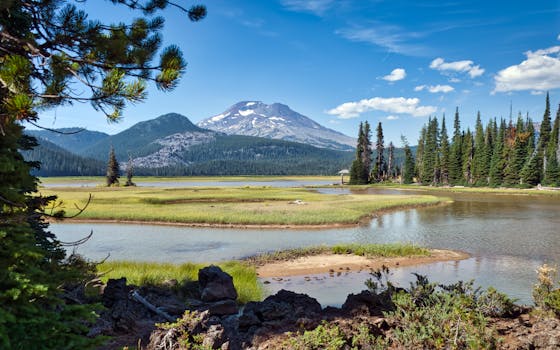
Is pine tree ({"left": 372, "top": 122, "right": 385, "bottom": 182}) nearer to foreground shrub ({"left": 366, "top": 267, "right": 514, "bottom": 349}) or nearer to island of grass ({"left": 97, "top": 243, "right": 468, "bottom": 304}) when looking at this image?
island of grass ({"left": 97, "top": 243, "right": 468, "bottom": 304})

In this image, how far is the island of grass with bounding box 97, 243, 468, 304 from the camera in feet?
52.8

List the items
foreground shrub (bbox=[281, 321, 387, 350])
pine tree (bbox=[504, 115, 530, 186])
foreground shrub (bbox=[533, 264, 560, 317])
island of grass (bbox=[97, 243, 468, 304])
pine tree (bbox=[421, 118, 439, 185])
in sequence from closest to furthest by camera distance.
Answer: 1. foreground shrub (bbox=[281, 321, 387, 350])
2. foreground shrub (bbox=[533, 264, 560, 317])
3. island of grass (bbox=[97, 243, 468, 304])
4. pine tree (bbox=[504, 115, 530, 186])
5. pine tree (bbox=[421, 118, 439, 185])

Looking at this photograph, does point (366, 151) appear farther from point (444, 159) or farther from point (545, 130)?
point (545, 130)

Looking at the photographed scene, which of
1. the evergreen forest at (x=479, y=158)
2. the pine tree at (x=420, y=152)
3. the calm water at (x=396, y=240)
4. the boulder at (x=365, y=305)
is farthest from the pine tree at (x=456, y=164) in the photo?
the boulder at (x=365, y=305)

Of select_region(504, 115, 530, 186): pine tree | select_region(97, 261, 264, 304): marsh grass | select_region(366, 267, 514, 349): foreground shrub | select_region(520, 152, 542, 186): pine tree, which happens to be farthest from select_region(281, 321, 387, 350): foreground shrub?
select_region(504, 115, 530, 186): pine tree

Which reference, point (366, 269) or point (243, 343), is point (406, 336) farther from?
point (366, 269)

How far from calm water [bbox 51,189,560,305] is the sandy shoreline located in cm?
98

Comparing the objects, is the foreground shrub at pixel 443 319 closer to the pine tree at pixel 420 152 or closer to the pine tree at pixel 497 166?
the pine tree at pixel 497 166

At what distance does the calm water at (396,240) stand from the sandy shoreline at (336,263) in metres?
0.98

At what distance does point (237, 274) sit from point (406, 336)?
11.5 m

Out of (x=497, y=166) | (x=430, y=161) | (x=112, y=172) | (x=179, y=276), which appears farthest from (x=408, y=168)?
(x=179, y=276)

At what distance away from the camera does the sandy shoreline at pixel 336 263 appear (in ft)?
67.6

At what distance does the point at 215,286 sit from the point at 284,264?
9676 mm

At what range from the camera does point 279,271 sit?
20625mm
